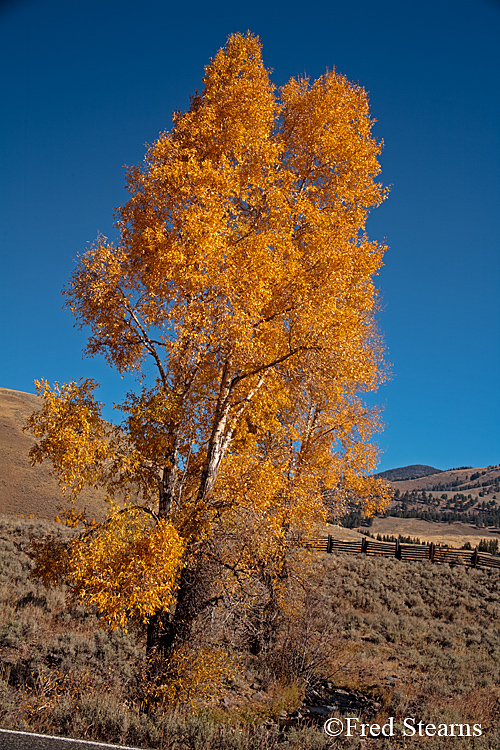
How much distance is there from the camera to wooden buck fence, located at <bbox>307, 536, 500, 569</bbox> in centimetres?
2656

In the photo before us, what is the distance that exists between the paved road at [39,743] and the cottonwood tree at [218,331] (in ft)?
4.28

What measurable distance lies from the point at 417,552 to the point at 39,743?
27003 millimetres

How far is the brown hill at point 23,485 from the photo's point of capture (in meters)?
46.1

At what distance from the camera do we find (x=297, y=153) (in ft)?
34.8

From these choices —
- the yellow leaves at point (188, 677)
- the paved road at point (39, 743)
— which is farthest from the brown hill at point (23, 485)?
the paved road at point (39, 743)

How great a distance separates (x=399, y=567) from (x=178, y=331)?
917 inches

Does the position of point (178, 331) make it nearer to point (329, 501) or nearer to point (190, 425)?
point (190, 425)

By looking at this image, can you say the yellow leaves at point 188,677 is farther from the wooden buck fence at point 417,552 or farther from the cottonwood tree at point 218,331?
the wooden buck fence at point 417,552

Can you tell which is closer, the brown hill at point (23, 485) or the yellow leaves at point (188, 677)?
the yellow leaves at point (188, 677)

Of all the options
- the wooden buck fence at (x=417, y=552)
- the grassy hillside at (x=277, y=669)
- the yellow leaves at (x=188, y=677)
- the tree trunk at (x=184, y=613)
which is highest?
the wooden buck fence at (x=417, y=552)

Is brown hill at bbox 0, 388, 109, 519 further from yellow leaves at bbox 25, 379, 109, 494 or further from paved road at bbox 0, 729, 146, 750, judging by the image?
paved road at bbox 0, 729, 146, 750

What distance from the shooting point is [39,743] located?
17.3 ft

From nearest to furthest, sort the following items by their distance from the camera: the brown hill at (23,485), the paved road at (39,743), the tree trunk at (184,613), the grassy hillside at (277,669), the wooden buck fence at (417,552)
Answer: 1. the paved road at (39,743)
2. the grassy hillside at (277,669)
3. the tree trunk at (184,613)
4. the wooden buck fence at (417,552)
5. the brown hill at (23,485)

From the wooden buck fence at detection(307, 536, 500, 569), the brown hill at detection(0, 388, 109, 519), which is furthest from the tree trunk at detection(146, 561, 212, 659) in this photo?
the brown hill at detection(0, 388, 109, 519)
